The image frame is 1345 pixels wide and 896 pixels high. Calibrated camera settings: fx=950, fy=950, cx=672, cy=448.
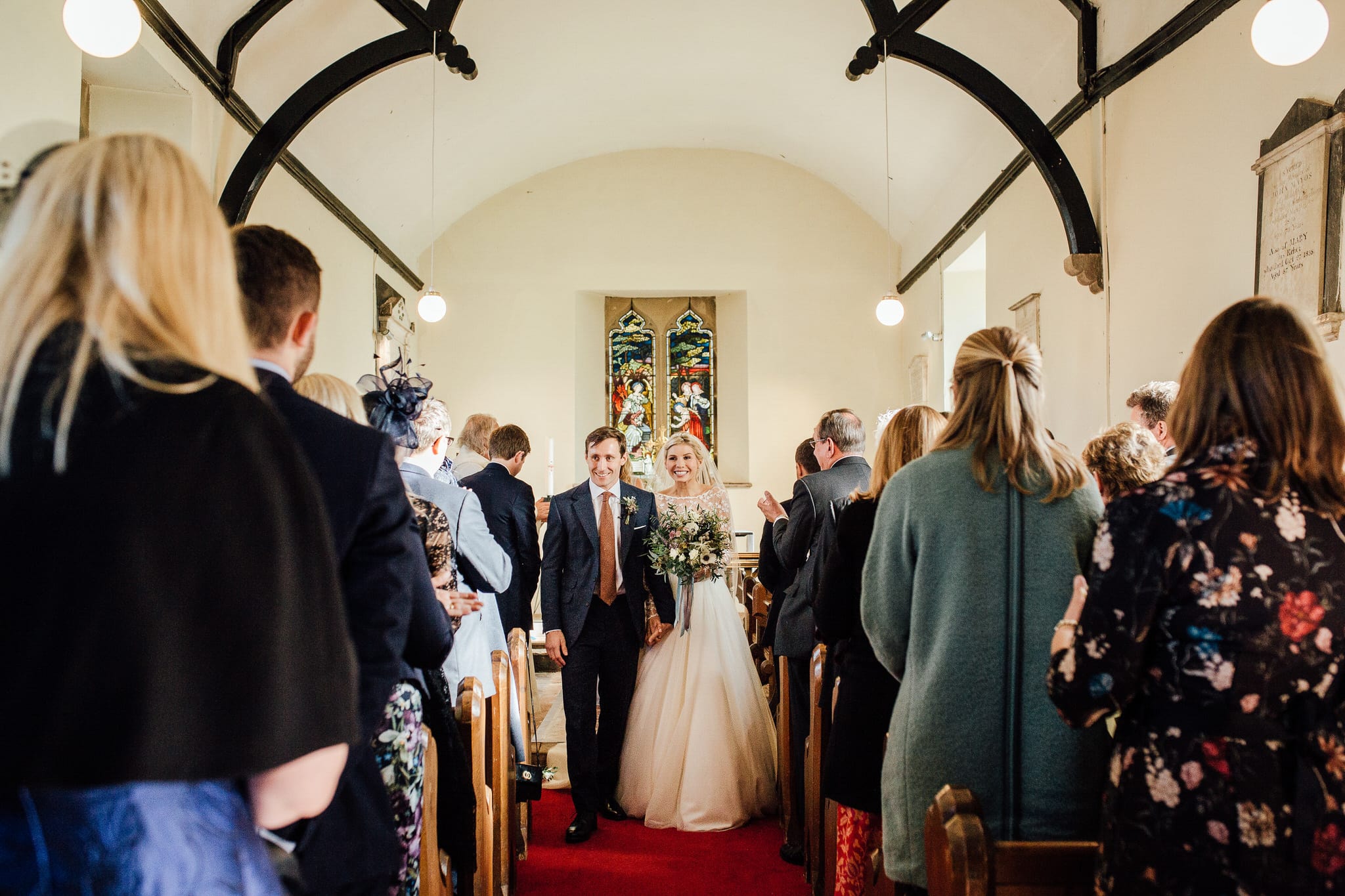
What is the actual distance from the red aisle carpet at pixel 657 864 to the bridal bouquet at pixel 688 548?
0.89 m

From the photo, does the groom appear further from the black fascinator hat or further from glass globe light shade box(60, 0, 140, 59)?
glass globe light shade box(60, 0, 140, 59)

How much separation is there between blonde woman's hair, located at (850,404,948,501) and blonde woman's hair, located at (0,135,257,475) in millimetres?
1802

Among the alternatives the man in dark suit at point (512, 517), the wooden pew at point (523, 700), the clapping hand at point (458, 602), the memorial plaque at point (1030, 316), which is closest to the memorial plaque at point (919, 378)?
the memorial plaque at point (1030, 316)

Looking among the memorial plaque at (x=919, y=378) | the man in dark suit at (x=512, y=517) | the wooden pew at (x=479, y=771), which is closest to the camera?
the wooden pew at (x=479, y=771)

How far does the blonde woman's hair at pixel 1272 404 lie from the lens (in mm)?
1407

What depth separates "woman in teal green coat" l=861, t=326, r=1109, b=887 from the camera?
182 cm

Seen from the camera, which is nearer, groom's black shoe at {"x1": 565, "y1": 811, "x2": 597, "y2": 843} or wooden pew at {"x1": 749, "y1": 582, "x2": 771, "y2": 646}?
groom's black shoe at {"x1": 565, "y1": 811, "x2": 597, "y2": 843}

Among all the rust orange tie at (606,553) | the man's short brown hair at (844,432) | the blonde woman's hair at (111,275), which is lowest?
the rust orange tie at (606,553)

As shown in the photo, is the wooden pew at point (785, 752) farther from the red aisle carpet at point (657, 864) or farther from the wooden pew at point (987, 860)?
the wooden pew at point (987, 860)

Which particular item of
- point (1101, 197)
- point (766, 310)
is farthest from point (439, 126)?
point (1101, 197)

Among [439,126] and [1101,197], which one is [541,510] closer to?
[1101,197]

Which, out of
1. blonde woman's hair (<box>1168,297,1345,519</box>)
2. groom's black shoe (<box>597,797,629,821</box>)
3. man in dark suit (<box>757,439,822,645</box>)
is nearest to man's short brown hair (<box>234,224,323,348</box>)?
blonde woman's hair (<box>1168,297,1345,519</box>)

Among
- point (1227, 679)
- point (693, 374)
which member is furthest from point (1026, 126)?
point (693, 374)

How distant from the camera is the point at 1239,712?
1.38 metres
